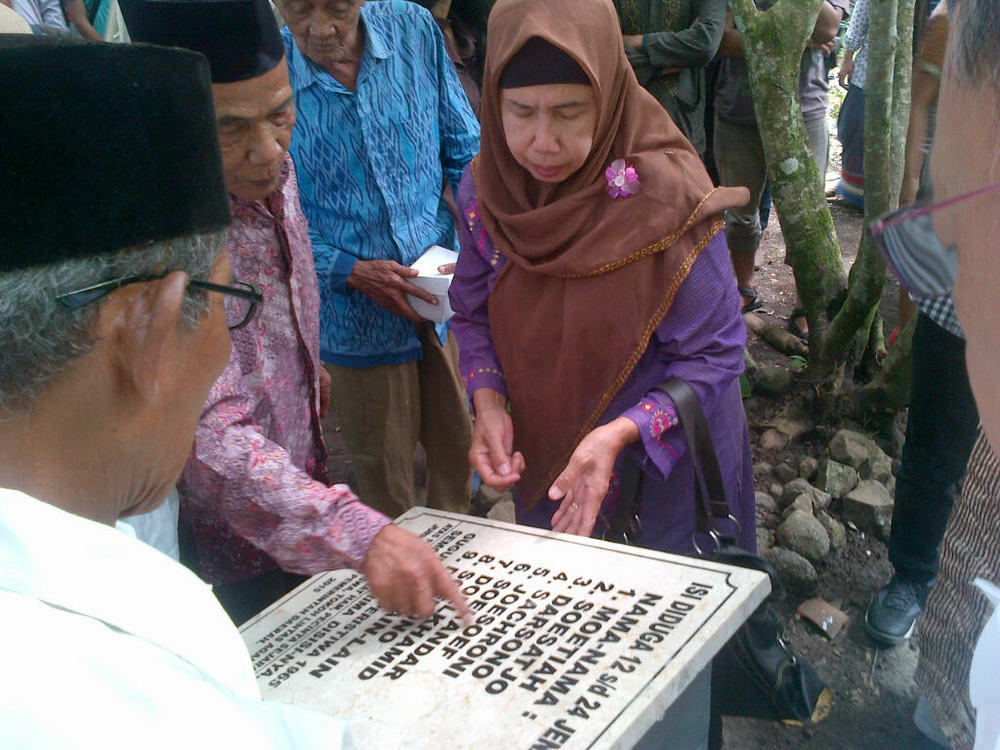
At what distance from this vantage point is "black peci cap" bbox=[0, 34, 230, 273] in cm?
84

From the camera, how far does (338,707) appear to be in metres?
1.18

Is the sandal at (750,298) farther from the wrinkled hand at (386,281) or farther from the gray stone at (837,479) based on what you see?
the wrinkled hand at (386,281)

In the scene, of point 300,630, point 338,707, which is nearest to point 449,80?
point 300,630

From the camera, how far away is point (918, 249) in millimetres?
903

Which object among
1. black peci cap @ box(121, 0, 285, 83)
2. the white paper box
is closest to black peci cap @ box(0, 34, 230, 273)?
black peci cap @ box(121, 0, 285, 83)

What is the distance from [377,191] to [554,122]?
80 centimetres

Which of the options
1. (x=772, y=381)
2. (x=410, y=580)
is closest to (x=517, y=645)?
(x=410, y=580)

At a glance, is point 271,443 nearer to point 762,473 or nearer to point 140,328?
point 140,328

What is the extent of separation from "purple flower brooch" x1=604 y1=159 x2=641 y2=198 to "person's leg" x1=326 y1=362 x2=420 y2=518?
1.11 m

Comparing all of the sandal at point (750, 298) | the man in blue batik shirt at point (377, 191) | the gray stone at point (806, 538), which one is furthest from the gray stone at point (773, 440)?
the man in blue batik shirt at point (377, 191)

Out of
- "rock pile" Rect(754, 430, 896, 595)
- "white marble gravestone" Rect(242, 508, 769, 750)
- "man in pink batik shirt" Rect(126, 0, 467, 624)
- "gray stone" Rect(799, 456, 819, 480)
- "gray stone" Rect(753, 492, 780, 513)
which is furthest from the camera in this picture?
"gray stone" Rect(799, 456, 819, 480)

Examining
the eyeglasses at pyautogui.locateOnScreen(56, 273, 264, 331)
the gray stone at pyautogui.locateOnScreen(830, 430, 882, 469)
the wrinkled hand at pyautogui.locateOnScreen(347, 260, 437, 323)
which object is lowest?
the gray stone at pyautogui.locateOnScreen(830, 430, 882, 469)

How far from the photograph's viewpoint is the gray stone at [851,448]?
11.1ft

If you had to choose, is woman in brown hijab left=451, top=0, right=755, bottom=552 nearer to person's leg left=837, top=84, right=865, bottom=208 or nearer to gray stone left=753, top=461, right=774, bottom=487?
gray stone left=753, top=461, right=774, bottom=487
